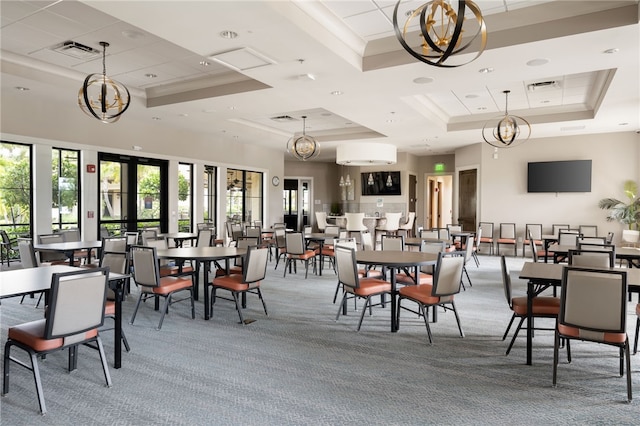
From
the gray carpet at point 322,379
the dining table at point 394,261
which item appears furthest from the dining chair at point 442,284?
the gray carpet at point 322,379

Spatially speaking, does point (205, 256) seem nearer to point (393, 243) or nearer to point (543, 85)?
point (393, 243)

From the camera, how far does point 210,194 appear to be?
11.9m

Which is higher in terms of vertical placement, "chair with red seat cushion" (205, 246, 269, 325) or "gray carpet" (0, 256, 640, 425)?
"chair with red seat cushion" (205, 246, 269, 325)

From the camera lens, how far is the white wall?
1084cm

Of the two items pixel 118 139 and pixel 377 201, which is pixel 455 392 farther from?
pixel 377 201

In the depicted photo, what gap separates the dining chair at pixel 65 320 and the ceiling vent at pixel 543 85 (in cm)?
760

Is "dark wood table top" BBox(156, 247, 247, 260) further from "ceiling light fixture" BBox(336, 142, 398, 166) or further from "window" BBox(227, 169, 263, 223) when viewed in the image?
"window" BBox(227, 169, 263, 223)

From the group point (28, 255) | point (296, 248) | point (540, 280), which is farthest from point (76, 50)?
point (540, 280)

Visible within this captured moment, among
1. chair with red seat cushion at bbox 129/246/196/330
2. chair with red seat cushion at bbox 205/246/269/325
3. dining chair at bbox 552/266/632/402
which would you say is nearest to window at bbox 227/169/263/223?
chair with red seat cushion at bbox 205/246/269/325

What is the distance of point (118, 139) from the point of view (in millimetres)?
9242

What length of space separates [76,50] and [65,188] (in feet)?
11.4

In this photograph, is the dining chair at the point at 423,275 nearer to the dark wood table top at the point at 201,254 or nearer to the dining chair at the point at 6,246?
the dark wood table top at the point at 201,254

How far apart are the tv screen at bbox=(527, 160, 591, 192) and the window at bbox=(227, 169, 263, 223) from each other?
8049mm

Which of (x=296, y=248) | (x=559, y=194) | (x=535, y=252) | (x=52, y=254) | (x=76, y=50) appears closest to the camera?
(x=76, y=50)
